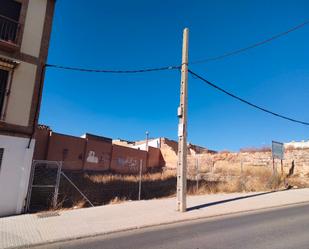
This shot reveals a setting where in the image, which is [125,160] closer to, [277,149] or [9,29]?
[277,149]

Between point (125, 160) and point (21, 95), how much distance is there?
2158 centimetres

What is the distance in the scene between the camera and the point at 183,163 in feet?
38.6

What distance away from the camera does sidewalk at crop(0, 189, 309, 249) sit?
322 inches

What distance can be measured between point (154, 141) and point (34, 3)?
34385mm

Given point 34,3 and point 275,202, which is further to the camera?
point 275,202

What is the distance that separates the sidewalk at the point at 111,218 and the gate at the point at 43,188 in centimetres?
117

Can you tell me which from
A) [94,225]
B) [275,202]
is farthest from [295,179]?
[94,225]

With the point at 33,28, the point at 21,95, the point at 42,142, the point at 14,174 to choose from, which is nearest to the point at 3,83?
the point at 21,95

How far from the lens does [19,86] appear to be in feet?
38.8

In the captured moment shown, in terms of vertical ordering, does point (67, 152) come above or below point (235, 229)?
above

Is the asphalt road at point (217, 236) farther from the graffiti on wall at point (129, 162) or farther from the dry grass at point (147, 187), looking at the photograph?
the graffiti on wall at point (129, 162)

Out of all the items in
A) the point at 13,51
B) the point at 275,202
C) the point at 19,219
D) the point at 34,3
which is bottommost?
the point at 19,219

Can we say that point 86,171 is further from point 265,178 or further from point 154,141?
point 154,141

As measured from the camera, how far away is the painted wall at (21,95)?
11547 mm
